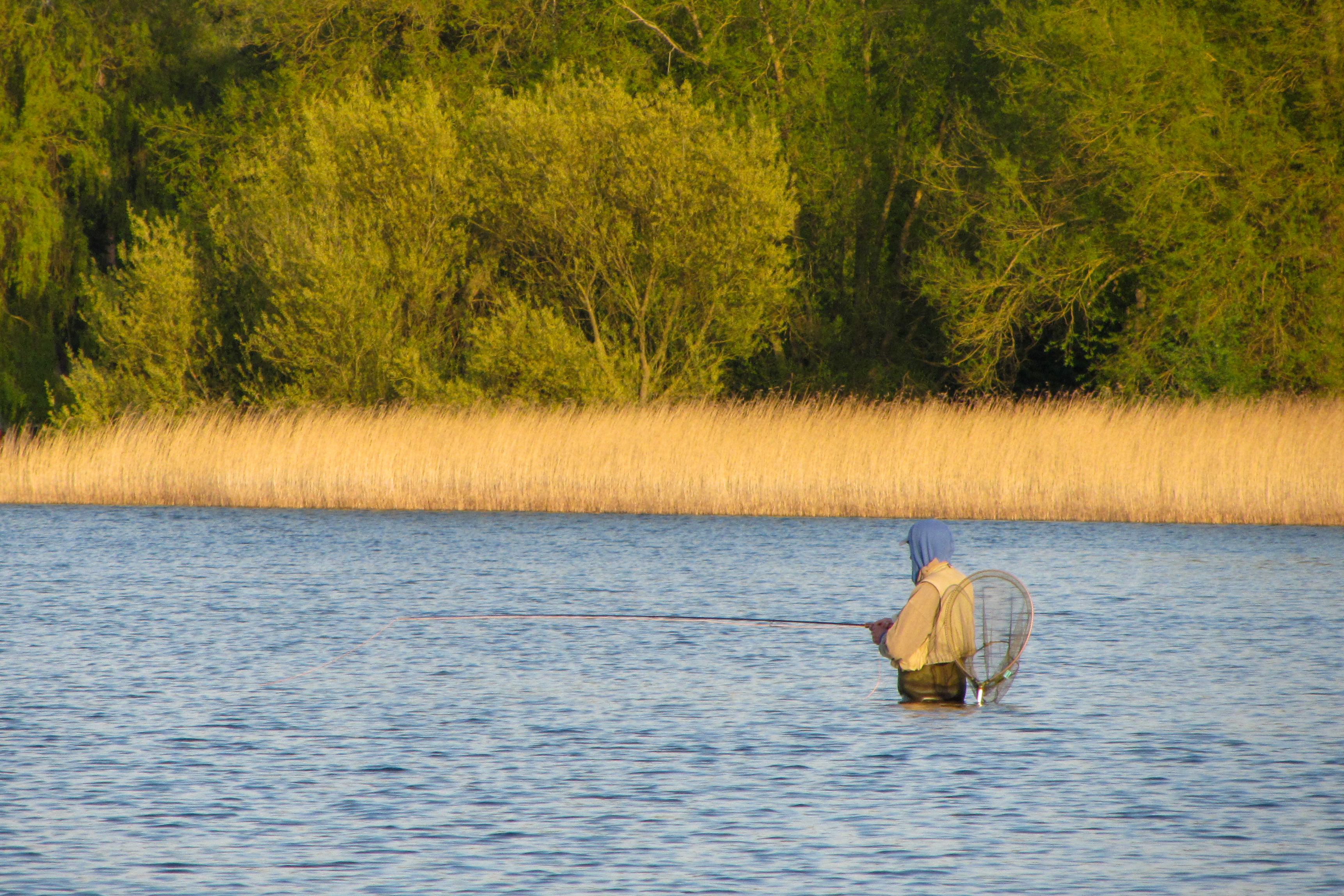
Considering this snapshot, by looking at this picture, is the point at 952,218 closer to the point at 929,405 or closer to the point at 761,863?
the point at 929,405

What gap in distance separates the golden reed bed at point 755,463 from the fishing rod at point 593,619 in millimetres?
8823

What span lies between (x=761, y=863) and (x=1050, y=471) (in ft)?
55.3

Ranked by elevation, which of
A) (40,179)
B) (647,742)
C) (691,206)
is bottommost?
(647,742)

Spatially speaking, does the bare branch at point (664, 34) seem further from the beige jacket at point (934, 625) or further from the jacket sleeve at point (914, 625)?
the jacket sleeve at point (914, 625)

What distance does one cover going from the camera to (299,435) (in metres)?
26.5

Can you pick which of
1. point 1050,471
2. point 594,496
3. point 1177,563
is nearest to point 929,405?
point 1050,471

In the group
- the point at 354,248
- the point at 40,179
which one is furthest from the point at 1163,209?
the point at 40,179

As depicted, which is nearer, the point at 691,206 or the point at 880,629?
the point at 880,629

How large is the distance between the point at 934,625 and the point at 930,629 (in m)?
0.06

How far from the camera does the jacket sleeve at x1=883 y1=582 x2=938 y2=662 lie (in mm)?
10031

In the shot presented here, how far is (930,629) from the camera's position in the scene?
33.6 feet

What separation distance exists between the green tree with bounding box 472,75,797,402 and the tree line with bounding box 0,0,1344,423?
77mm

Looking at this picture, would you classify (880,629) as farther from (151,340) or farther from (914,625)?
(151,340)

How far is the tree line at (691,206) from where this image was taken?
31.7 m
